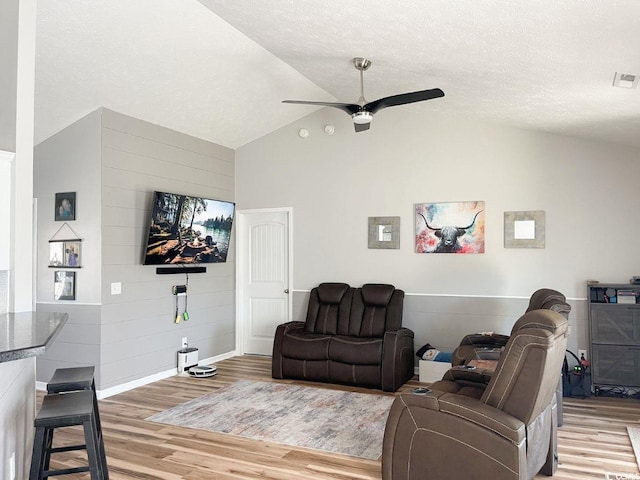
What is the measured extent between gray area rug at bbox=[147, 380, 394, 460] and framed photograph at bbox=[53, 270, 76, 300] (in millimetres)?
1681

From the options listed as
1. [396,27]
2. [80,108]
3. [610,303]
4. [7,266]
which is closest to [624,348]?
[610,303]

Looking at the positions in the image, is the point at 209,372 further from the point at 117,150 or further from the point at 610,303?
the point at 610,303

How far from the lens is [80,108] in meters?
5.02

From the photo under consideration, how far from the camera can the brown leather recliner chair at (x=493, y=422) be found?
256cm

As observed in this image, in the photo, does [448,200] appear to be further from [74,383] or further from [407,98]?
[74,383]

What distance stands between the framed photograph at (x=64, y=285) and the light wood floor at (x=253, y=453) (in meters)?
1.21

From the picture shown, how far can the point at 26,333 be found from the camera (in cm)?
214

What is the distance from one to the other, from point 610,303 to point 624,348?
45 cm

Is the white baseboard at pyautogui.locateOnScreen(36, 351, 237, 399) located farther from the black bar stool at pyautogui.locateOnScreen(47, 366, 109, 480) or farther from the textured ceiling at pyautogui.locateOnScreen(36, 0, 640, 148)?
the textured ceiling at pyautogui.locateOnScreen(36, 0, 640, 148)

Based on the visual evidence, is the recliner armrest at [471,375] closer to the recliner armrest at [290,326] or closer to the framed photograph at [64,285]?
the recliner armrest at [290,326]

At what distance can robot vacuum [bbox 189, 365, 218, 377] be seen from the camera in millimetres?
5859

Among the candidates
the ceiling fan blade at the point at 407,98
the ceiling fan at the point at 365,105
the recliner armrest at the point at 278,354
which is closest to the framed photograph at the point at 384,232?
the recliner armrest at the point at 278,354

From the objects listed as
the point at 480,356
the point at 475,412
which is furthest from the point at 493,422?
the point at 480,356

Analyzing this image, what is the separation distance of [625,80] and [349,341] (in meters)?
3.51
